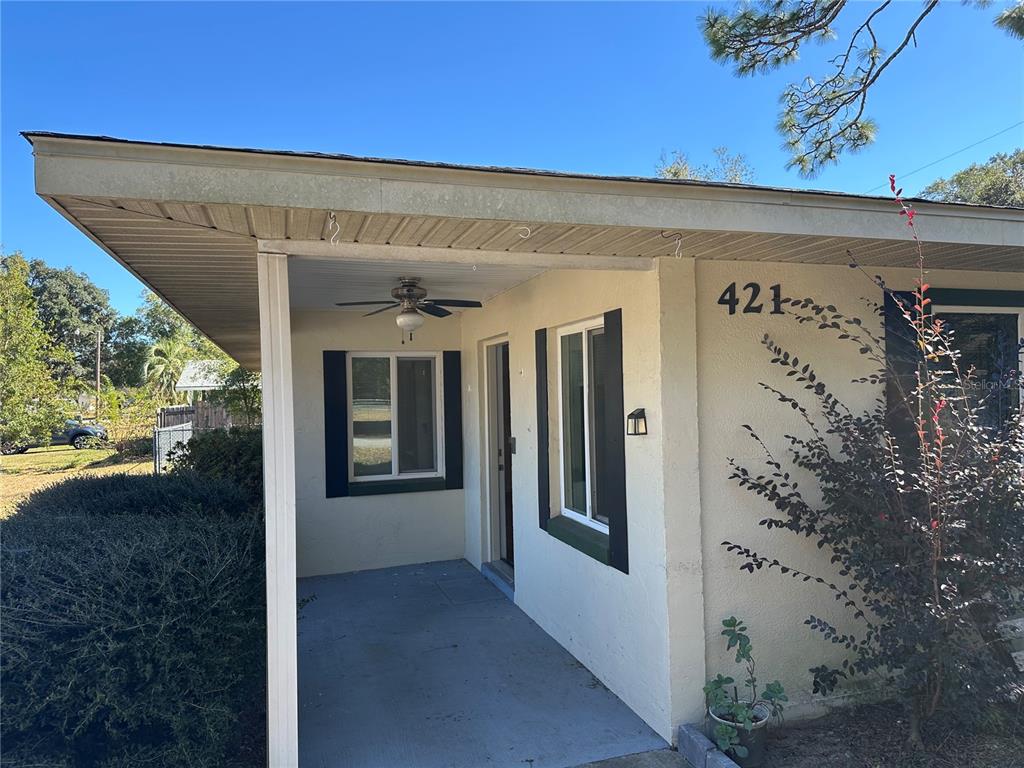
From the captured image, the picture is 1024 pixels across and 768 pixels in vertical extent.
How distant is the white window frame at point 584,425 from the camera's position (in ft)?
13.5

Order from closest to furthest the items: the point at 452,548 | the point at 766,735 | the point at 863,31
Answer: the point at 766,735 < the point at 863,31 < the point at 452,548

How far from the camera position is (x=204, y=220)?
7.79ft

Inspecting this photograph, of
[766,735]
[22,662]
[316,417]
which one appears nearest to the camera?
[22,662]

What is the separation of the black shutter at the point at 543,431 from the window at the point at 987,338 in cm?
252

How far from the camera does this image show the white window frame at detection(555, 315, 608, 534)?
13.5 feet

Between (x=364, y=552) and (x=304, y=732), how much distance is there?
10.2 feet

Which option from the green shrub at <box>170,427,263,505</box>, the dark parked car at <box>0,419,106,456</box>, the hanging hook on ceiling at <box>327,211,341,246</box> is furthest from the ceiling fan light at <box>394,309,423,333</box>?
the dark parked car at <box>0,419,106,456</box>

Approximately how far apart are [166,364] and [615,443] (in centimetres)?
3079

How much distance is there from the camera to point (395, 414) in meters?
6.66

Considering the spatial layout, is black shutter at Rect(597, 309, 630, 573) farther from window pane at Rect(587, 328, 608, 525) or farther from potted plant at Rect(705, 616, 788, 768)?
potted plant at Rect(705, 616, 788, 768)

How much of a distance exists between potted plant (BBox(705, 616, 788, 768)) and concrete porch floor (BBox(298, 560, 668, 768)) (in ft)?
1.29

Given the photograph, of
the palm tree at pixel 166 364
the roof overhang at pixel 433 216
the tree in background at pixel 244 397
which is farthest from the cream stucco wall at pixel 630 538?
the palm tree at pixel 166 364

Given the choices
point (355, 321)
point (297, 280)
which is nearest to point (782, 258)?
point (297, 280)

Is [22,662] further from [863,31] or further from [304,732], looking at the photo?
[863,31]
